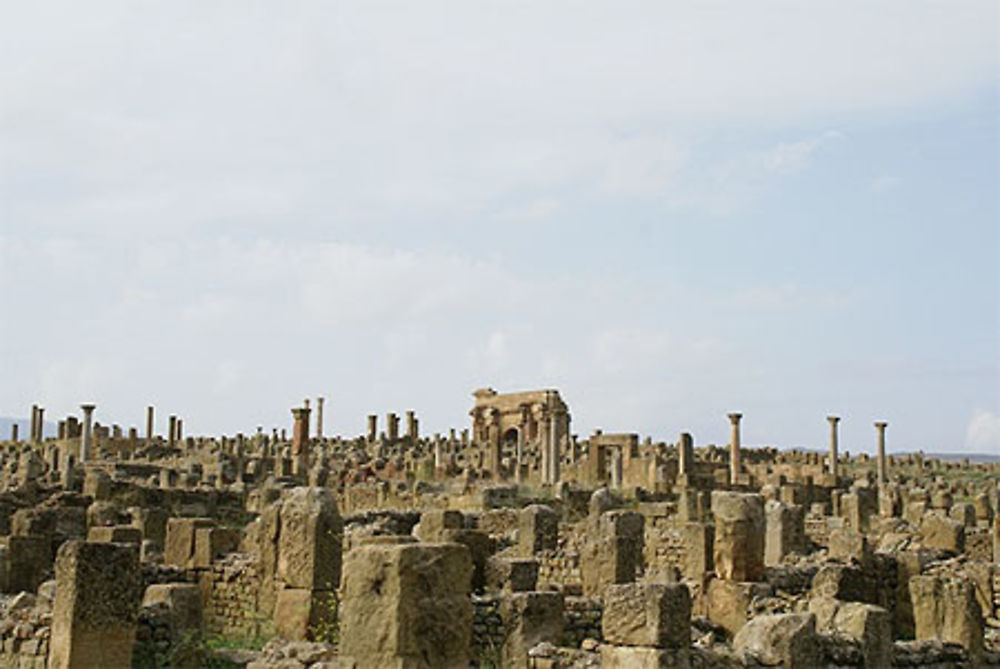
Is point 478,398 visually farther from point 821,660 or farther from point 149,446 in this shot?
point 821,660

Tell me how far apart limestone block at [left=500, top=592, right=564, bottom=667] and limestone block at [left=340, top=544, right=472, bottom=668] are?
161 inches

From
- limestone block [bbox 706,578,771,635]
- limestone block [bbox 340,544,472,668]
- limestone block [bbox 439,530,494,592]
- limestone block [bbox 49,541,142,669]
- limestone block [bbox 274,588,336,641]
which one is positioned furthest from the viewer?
limestone block [bbox 706,578,771,635]

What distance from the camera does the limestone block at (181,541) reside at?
15.2 meters

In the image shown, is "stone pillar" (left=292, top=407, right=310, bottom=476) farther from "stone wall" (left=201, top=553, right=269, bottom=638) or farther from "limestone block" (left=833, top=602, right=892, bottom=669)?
"limestone block" (left=833, top=602, right=892, bottom=669)

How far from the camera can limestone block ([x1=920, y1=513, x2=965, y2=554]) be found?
1853 centimetres

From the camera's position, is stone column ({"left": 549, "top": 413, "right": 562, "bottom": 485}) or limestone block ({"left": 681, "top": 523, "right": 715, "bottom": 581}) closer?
limestone block ({"left": 681, "top": 523, "right": 715, "bottom": 581})

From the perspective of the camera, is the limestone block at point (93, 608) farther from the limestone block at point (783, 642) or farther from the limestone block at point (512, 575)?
the limestone block at point (783, 642)

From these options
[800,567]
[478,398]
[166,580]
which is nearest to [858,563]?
[800,567]

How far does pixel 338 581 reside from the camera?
38.9ft

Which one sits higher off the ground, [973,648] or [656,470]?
[656,470]

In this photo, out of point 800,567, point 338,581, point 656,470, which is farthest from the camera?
point 656,470

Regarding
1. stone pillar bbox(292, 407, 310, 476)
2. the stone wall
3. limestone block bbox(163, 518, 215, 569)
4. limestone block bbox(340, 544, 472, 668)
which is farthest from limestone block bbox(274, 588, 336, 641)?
stone pillar bbox(292, 407, 310, 476)

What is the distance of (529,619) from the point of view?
10516mm

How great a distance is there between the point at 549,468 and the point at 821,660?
92.3ft
